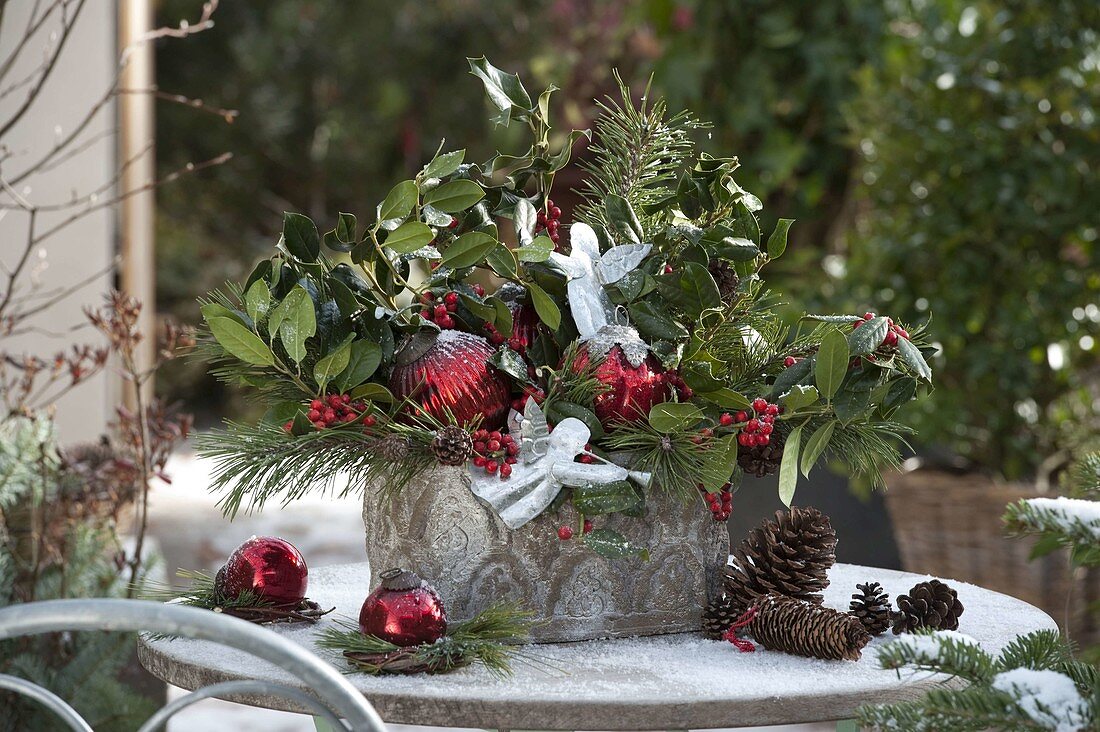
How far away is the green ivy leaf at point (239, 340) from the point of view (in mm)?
838

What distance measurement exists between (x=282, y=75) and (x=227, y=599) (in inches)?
235

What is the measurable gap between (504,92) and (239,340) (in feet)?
0.93

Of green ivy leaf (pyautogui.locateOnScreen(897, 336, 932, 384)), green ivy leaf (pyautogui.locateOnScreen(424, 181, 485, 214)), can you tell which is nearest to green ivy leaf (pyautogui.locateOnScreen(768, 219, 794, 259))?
green ivy leaf (pyautogui.locateOnScreen(897, 336, 932, 384))

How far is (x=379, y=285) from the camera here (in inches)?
35.4

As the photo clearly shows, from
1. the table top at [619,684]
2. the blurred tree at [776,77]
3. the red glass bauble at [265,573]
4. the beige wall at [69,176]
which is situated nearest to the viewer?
the table top at [619,684]

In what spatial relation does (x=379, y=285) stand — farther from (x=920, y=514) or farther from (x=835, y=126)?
(x=835, y=126)

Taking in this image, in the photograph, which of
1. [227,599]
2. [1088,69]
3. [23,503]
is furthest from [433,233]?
[1088,69]

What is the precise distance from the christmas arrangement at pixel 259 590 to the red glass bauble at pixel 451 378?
17 cm

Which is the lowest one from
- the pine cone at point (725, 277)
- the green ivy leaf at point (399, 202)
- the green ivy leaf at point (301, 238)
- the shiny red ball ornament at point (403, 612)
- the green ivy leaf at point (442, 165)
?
the shiny red ball ornament at point (403, 612)

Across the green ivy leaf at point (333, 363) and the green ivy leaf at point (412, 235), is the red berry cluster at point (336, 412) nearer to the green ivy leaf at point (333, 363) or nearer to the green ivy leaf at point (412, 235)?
the green ivy leaf at point (333, 363)

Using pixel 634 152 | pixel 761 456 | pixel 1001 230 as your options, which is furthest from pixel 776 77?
→ pixel 761 456

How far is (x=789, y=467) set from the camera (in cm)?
85

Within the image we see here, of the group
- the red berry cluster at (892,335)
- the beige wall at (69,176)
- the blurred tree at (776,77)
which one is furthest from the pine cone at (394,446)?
the blurred tree at (776,77)

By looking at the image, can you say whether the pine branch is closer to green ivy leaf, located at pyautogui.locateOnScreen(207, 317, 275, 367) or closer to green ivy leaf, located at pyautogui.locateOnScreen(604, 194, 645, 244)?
green ivy leaf, located at pyautogui.locateOnScreen(604, 194, 645, 244)
